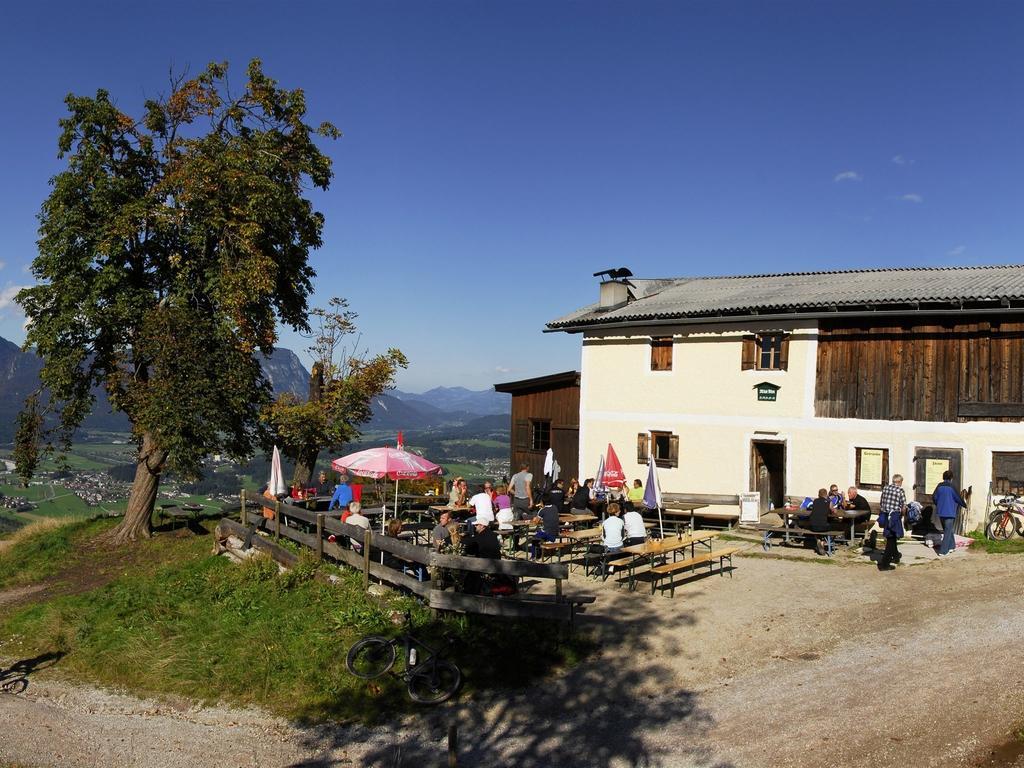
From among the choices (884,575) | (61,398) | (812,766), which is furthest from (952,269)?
(61,398)

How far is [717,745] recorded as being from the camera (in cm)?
775

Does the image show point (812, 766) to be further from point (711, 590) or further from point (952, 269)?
point (952, 269)

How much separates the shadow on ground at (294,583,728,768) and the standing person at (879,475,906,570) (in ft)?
20.2

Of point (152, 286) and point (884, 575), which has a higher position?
point (152, 286)

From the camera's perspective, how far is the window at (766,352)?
19.9 meters

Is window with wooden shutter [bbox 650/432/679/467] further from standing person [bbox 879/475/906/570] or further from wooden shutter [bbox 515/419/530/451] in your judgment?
standing person [bbox 879/475/906/570]

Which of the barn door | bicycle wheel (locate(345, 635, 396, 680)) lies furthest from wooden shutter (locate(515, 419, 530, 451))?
bicycle wheel (locate(345, 635, 396, 680))

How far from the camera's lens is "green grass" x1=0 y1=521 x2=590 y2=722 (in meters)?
9.88

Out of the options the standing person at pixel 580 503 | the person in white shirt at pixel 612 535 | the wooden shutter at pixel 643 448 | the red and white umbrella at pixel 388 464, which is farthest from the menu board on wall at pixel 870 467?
the red and white umbrella at pixel 388 464

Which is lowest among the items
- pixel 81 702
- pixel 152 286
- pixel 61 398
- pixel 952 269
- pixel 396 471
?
pixel 81 702

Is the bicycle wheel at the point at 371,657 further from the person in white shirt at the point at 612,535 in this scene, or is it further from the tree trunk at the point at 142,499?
the tree trunk at the point at 142,499

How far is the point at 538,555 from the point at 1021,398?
39.7 feet

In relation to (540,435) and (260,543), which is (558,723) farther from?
(540,435)

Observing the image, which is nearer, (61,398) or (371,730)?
(371,730)
